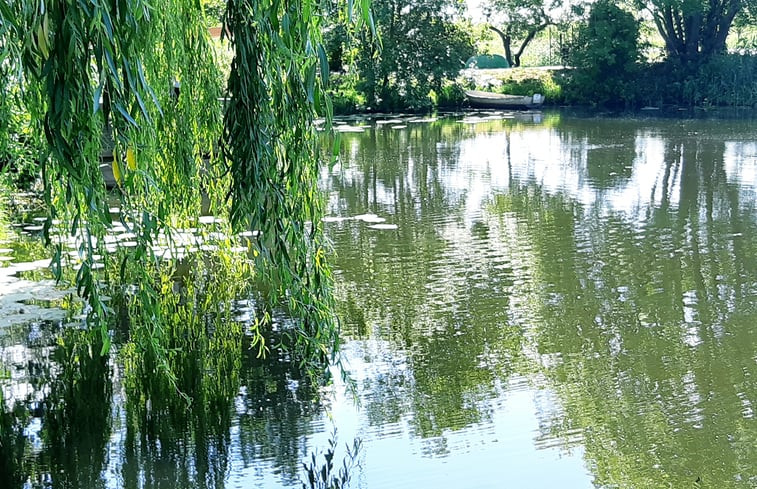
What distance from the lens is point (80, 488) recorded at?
14.4 ft

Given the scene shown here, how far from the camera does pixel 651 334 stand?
259 inches

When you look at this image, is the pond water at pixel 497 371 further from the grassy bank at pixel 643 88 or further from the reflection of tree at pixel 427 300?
the grassy bank at pixel 643 88

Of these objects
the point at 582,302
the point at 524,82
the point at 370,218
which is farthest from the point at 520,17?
the point at 582,302

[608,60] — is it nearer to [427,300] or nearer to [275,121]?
[427,300]

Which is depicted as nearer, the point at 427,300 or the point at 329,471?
the point at 329,471

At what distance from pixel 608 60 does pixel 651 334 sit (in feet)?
80.8

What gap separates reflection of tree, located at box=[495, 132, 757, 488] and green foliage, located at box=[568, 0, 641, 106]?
19163mm

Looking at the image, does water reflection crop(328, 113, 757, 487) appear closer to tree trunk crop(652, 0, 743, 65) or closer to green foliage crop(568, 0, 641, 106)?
green foliage crop(568, 0, 641, 106)

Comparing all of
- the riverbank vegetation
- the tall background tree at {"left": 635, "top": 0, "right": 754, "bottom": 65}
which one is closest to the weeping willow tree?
the riverbank vegetation

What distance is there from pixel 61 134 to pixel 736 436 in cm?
369

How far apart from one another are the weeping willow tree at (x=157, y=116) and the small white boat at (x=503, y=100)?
81.5 ft

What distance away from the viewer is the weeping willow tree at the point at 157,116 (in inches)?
104

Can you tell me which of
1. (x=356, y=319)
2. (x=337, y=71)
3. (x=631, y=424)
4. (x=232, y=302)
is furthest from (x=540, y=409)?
(x=337, y=71)

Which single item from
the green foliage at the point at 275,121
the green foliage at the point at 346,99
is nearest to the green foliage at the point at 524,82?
the green foliage at the point at 346,99
